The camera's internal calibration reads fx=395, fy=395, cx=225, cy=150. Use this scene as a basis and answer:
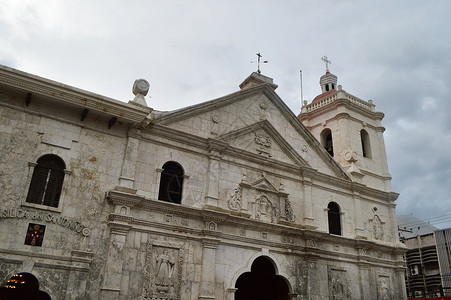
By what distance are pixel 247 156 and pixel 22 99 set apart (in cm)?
902

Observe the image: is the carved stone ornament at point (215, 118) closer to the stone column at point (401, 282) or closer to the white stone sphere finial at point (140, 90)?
the white stone sphere finial at point (140, 90)

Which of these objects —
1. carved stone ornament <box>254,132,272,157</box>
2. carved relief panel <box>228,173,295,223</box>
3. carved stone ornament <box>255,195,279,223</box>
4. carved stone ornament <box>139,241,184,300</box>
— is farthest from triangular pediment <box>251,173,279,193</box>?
carved stone ornament <box>139,241,184,300</box>

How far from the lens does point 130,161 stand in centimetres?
1442

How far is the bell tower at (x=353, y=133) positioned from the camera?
73.3 ft

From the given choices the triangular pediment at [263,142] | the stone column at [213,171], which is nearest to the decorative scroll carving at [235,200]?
the stone column at [213,171]

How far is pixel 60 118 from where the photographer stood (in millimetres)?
13648

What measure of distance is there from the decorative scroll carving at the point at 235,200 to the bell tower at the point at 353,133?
25.1ft

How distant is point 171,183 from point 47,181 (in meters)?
4.44

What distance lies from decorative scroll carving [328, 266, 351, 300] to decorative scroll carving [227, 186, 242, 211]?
5.39 meters

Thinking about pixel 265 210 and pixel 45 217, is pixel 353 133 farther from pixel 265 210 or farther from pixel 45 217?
pixel 45 217

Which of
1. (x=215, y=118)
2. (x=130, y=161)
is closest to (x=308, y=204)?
(x=215, y=118)

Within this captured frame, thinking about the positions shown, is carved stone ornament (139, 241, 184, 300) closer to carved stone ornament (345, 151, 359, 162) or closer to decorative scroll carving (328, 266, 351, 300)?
decorative scroll carving (328, 266, 351, 300)

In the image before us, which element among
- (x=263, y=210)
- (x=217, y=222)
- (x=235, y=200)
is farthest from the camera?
(x=263, y=210)

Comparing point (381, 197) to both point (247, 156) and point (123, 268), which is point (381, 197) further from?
point (123, 268)
